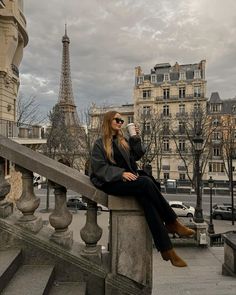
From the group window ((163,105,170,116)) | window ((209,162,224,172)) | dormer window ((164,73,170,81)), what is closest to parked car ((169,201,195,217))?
window ((209,162,224,172))

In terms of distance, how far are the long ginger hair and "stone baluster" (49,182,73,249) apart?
0.61 metres

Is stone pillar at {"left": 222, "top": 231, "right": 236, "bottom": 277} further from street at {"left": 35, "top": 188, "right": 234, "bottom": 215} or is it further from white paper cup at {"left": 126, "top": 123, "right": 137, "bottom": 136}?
street at {"left": 35, "top": 188, "right": 234, "bottom": 215}

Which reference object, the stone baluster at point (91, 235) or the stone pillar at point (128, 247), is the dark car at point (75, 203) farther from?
the stone pillar at point (128, 247)

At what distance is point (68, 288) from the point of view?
9.43 ft

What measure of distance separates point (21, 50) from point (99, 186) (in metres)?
20.9

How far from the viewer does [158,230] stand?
2.65m

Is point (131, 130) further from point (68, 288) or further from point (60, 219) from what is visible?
point (68, 288)

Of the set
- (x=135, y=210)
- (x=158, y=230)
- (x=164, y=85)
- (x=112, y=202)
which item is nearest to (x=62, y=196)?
(x=112, y=202)

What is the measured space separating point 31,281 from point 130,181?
4.34ft

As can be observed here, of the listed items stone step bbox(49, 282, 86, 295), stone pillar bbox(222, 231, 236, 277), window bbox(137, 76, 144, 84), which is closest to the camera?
stone step bbox(49, 282, 86, 295)

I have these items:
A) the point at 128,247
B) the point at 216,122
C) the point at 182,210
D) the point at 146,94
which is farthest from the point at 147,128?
the point at 128,247

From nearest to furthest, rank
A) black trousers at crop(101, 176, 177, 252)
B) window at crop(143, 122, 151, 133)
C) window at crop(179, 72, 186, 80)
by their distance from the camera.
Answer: black trousers at crop(101, 176, 177, 252) < window at crop(143, 122, 151, 133) < window at crop(179, 72, 186, 80)

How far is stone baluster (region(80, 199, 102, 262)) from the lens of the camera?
296cm

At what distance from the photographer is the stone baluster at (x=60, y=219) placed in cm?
299
